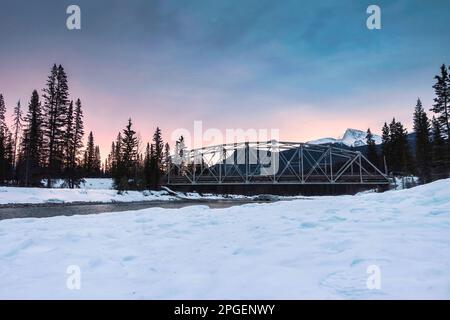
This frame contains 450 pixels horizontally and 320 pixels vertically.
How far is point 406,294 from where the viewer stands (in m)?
3.78

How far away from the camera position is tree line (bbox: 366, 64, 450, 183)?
50.5 m

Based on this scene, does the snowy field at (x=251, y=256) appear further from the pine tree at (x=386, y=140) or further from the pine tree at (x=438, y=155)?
the pine tree at (x=386, y=140)

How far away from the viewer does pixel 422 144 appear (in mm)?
63781

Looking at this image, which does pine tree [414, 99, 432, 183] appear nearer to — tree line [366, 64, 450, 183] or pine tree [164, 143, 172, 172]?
tree line [366, 64, 450, 183]

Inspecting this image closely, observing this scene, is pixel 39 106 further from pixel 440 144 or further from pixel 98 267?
pixel 440 144

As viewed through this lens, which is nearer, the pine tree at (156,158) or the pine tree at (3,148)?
the pine tree at (3,148)

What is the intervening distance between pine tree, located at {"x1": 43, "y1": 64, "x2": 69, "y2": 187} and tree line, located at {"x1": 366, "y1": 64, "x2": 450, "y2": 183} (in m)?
57.8

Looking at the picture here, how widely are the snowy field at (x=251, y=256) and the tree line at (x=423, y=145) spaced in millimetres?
49825

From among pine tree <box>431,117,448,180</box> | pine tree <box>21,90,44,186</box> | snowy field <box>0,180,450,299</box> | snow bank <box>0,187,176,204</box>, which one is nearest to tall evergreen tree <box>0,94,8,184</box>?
pine tree <box>21,90,44,186</box>

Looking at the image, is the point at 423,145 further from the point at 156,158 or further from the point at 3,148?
the point at 3,148

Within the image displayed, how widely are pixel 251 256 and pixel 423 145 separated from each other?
227ft

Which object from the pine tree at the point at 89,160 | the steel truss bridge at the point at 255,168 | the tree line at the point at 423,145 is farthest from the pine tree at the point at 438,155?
the pine tree at the point at 89,160

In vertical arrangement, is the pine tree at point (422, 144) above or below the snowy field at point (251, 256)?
above

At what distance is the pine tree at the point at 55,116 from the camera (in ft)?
164
